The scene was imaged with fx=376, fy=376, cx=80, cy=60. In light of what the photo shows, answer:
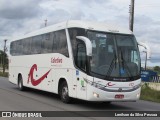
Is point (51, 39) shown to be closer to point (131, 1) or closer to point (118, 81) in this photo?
point (118, 81)

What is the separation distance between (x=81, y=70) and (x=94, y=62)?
29.8 inches

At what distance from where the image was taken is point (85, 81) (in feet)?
45.9

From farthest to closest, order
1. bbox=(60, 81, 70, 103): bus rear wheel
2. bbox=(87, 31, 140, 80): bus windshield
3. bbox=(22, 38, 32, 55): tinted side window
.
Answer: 1. bbox=(22, 38, 32, 55): tinted side window
2. bbox=(60, 81, 70, 103): bus rear wheel
3. bbox=(87, 31, 140, 80): bus windshield

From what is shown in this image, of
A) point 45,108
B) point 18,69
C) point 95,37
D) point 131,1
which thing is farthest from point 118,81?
point 131,1

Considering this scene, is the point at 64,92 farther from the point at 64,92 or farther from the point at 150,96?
the point at 150,96

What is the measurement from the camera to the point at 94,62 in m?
13.8

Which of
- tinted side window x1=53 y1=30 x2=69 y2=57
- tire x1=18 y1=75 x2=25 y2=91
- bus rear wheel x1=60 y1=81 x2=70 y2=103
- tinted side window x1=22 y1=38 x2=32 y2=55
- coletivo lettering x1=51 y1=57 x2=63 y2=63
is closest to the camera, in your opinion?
bus rear wheel x1=60 y1=81 x2=70 y2=103

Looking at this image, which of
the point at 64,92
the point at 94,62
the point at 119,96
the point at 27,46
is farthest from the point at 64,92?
the point at 27,46

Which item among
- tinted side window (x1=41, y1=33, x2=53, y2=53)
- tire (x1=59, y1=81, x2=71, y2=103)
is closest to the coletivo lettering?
tinted side window (x1=41, y1=33, x2=53, y2=53)

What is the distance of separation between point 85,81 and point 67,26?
3.08m

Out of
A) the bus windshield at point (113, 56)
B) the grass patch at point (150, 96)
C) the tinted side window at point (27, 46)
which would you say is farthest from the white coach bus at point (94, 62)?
the grass patch at point (150, 96)

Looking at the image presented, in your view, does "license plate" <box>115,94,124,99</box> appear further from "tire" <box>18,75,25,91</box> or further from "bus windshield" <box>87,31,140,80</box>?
"tire" <box>18,75,25,91</box>

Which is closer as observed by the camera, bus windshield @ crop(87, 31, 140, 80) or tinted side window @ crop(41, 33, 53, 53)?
bus windshield @ crop(87, 31, 140, 80)

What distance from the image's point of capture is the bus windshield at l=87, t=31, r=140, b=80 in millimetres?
13836
